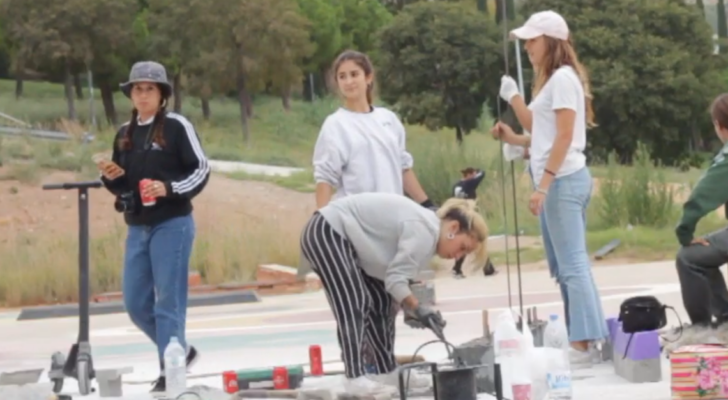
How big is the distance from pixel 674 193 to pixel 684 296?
12044mm

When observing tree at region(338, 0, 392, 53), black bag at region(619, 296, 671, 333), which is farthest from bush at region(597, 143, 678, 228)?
tree at region(338, 0, 392, 53)

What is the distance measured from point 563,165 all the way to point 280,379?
5.97 ft

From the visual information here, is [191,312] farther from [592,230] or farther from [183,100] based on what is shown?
[183,100]

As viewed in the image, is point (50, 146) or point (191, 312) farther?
point (50, 146)

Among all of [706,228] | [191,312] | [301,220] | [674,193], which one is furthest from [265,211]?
[191,312]

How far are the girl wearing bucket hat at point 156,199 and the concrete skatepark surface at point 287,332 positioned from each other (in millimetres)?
457

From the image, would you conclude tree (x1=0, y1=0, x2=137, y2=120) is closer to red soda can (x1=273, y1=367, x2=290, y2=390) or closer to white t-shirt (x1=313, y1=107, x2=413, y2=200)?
white t-shirt (x1=313, y1=107, x2=413, y2=200)

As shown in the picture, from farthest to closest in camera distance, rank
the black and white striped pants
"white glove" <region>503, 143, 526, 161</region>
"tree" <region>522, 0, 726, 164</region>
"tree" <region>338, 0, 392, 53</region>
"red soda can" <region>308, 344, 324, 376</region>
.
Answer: "tree" <region>338, 0, 392, 53</region>, "tree" <region>522, 0, 726, 164</region>, "white glove" <region>503, 143, 526, 161</region>, "red soda can" <region>308, 344, 324, 376</region>, the black and white striped pants

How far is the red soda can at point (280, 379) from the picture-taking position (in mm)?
7809

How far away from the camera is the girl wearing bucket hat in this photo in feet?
25.9

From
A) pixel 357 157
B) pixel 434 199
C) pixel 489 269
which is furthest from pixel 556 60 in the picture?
pixel 434 199

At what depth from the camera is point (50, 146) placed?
35312mm

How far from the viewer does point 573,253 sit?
798 centimetres

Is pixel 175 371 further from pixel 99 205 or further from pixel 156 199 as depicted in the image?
pixel 99 205
